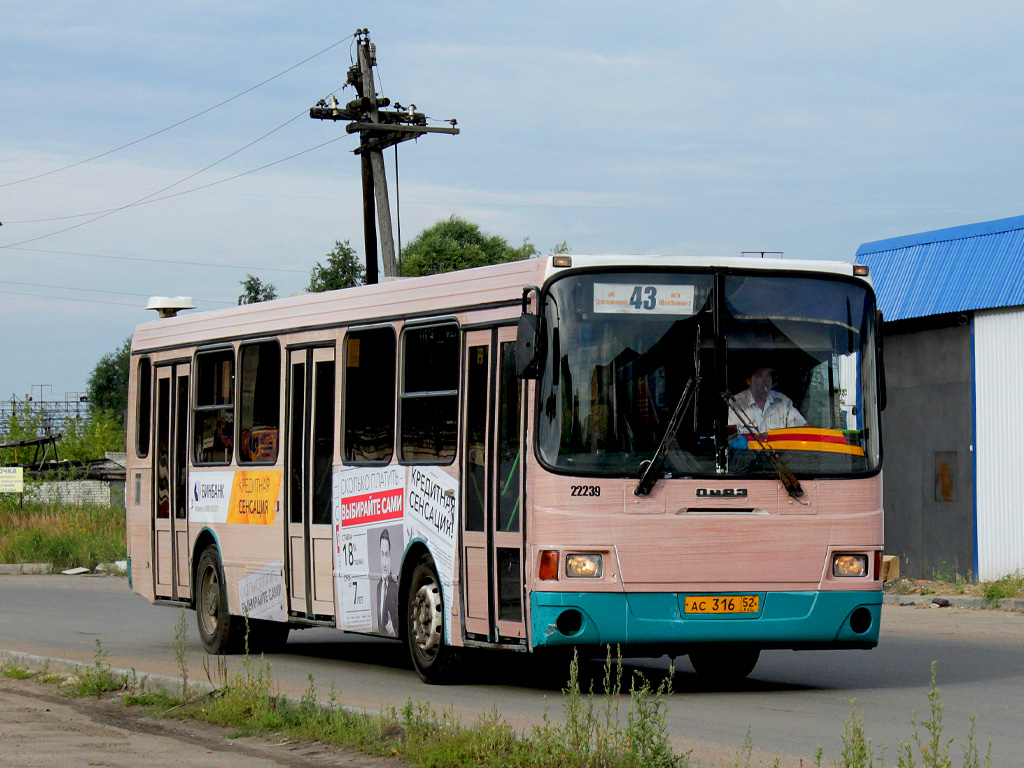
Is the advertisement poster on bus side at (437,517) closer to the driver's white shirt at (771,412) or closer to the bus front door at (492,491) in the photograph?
the bus front door at (492,491)

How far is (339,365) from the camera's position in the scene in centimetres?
1365

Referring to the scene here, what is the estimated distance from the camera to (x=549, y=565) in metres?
10.8

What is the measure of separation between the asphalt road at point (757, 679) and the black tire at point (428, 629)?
192 mm

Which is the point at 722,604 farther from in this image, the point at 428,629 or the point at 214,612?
the point at 214,612

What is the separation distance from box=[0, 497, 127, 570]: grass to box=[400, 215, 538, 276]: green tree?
44.8 metres

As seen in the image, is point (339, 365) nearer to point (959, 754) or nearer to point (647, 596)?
point (647, 596)

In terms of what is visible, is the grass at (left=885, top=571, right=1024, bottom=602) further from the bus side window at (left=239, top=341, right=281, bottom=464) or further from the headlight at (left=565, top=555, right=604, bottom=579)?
the headlight at (left=565, top=555, right=604, bottom=579)

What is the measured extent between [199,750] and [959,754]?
4183 mm

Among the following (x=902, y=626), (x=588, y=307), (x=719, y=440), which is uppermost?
(x=588, y=307)

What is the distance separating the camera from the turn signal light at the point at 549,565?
10.8 m

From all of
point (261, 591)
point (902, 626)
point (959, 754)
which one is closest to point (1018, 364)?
point (902, 626)

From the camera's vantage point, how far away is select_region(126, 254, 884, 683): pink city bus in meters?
10.9

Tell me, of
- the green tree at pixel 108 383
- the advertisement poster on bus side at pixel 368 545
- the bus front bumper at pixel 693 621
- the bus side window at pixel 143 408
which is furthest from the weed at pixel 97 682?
the green tree at pixel 108 383

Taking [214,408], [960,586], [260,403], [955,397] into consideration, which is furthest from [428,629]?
[955,397]
